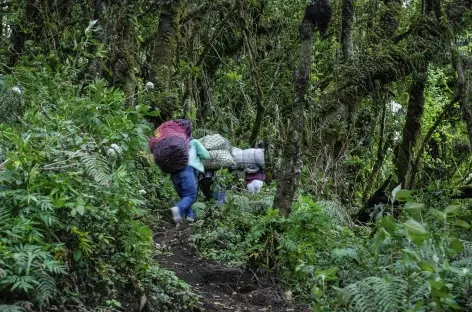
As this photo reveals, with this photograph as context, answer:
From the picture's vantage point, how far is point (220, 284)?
276 inches

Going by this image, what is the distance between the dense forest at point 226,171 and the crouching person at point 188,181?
34cm

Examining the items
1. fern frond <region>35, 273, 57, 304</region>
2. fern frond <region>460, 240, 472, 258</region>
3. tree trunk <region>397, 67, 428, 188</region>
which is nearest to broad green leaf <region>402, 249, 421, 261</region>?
fern frond <region>460, 240, 472, 258</region>

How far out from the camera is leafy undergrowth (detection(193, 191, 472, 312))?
3836 millimetres

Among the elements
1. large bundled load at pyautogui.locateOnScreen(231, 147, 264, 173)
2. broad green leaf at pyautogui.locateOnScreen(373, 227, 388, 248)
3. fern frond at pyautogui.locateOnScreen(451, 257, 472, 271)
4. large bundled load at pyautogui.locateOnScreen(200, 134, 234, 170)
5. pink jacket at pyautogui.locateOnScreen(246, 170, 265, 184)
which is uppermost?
broad green leaf at pyautogui.locateOnScreen(373, 227, 388, 248)

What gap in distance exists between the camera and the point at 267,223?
696cm

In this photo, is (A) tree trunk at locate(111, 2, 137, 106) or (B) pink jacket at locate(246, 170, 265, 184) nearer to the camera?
(A) tree trunk at locate(111, 2, 137, 106)

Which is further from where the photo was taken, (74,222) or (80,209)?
(74,222)

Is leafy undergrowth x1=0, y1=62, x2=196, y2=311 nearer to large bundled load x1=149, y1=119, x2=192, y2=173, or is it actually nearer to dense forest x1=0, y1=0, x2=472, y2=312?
dense forest x1=0, y1=0, x2=472, y2=312

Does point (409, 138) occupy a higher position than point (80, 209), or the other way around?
point (80, 209)

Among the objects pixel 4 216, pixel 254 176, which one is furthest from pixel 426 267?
pixel 254 176

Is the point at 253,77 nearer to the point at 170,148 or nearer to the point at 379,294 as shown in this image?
the point at 170,148

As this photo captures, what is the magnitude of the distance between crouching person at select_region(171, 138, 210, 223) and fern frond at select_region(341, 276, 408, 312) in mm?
4511

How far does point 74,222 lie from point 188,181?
371 centimetres

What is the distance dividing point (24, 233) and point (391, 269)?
246 centimetres
